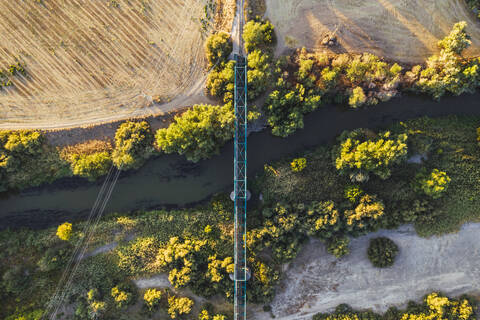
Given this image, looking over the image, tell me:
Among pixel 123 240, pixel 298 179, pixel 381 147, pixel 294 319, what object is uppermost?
pixel 381 147

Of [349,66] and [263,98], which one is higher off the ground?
[349,66]

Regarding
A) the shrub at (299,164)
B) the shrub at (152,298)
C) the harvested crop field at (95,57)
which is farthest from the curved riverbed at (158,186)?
the shrub at (152,298)

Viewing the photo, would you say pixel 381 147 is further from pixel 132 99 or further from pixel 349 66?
pixel 132 99

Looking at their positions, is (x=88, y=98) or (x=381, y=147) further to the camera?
(x=88, y=98)

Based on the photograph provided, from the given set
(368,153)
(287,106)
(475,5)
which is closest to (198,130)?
(287,106)

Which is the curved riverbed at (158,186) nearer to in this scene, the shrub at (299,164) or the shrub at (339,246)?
the shrub at (299,164)

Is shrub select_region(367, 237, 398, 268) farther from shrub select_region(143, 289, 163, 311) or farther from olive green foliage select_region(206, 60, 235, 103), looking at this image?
shrub select_region(143, 289, 163, 311)

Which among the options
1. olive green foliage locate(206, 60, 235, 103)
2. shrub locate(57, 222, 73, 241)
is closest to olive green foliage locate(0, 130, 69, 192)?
shrub locate(57, 222, 73, 241)

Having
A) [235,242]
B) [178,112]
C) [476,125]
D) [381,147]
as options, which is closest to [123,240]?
[235,242]
